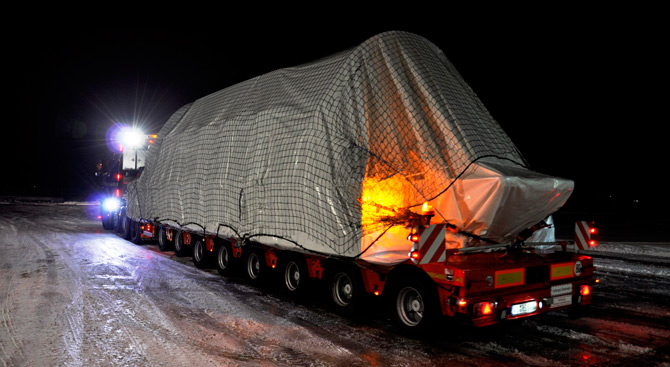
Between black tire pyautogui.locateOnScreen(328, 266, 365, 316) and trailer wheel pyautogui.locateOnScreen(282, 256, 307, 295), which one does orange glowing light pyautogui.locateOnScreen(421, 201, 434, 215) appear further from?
trailer wheel pyautogui.locateOnScreen(282, 256, 307, 295)

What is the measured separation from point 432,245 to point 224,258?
5674mm

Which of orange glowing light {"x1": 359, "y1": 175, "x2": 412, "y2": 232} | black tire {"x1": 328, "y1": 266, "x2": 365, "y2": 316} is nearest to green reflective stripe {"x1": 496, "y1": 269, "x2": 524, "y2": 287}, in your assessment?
orange glowing light {"x1": 359, "y1": 175, "x2": 412, "y2": 232}

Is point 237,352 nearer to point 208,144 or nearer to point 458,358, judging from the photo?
point 458,358

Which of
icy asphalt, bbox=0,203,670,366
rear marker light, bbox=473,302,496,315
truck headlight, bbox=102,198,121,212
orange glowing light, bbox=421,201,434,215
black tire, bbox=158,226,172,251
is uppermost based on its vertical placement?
orange glowing light, bbox=421,201,434,215

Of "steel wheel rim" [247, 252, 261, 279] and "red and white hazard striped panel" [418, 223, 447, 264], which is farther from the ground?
"red and white hazard striped panel" [418, 223, 447, 264]

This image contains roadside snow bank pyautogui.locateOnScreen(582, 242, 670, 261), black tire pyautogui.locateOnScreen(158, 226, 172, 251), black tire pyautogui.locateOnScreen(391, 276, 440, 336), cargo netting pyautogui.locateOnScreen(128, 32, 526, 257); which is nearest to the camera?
black tire pyautogui.locateOnScreen(391, 276, 440, 336)

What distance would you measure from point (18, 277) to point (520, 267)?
921cm

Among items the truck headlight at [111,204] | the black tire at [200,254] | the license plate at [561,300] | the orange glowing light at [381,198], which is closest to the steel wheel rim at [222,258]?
the black tire at [200,254]

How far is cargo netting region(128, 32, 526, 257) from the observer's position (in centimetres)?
634

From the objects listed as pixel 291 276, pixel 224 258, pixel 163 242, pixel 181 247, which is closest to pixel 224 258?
pixel 224 258

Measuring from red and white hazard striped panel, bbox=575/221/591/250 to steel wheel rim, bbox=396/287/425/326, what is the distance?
2.64 metres

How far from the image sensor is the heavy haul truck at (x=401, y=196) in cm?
564

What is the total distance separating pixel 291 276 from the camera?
8.22 meters

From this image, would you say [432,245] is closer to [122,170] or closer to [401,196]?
[401,196]
